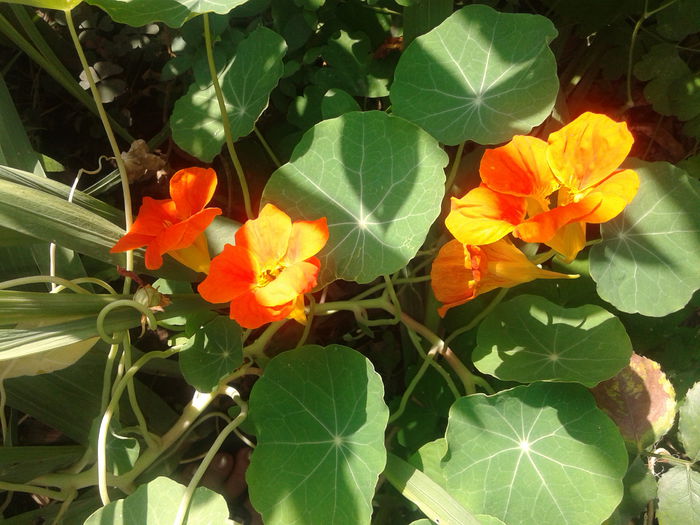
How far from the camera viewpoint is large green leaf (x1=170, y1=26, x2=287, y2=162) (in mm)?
1249

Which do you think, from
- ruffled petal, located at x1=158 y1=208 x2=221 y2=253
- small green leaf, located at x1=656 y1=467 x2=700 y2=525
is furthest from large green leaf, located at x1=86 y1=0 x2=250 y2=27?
small green leaf, located at x1=656 y1=467 x2=700 y2=525

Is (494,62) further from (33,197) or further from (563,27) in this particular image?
(33,197)

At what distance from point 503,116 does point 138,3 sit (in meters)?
0.71

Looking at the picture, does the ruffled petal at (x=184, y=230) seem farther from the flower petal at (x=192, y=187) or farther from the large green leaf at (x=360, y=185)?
the large green leaf at (x=360, y=185)

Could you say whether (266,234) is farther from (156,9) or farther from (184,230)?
(156,9)

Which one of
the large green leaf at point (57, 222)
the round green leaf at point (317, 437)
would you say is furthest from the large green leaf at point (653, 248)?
the large green leaf at point (57, 222)

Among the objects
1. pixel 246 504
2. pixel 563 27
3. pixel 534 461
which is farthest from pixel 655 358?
pixel 246 504

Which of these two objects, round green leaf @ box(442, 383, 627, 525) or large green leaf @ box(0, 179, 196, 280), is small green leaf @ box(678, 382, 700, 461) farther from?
large green leaf @ box(0, 179, 196, 280)

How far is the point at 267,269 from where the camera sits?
1.06 metres

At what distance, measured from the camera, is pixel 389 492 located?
1515 millimetres

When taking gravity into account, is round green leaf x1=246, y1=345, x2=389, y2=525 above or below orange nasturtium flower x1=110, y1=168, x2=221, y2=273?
below

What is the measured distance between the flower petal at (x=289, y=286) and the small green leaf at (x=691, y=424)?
838mm

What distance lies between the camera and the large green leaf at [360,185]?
1.15 meters

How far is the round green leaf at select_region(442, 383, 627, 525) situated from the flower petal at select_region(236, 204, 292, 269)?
45cm
